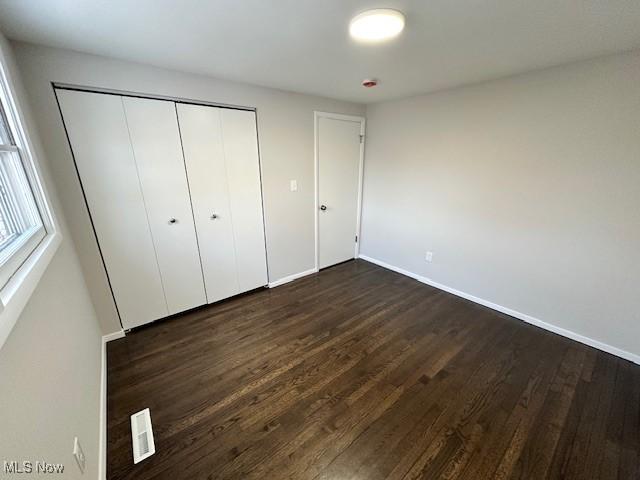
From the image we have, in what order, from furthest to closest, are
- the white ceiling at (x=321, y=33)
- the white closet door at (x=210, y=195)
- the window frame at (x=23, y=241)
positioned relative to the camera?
the white closet door at (x=210, y=195) < the white ceiling at (x=321, y=33) < the window frame at (x=23, y=241)

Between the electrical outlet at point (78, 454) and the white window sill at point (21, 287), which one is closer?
the white window sill at point (21, 287)

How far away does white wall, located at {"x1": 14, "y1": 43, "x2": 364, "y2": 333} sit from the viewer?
65.9 inches

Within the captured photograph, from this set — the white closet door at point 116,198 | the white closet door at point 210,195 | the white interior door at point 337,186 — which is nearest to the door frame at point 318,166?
the white interior door at point 337,186

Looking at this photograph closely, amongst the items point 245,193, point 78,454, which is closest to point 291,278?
point 245,193

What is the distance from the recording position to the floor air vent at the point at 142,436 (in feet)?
4.39

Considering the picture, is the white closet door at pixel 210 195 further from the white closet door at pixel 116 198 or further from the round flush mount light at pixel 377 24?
the round flush mount light at pixel 377 24

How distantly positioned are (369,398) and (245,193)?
2112mm

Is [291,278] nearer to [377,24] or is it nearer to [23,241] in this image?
[23,241]
